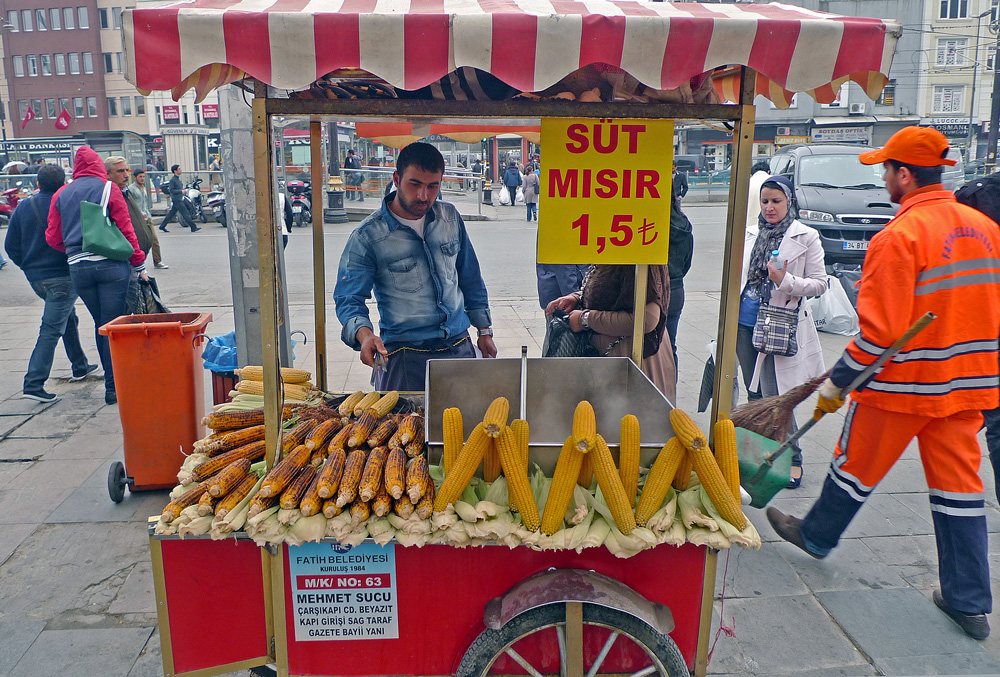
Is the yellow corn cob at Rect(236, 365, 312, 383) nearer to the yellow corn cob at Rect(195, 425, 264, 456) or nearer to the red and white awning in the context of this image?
the yellow corn cob at Rect(195, 425, 264, 456)

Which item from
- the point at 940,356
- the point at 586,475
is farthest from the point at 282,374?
the point at 940,356

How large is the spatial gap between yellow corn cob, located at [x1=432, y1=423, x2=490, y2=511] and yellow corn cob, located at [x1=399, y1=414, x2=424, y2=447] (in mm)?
443

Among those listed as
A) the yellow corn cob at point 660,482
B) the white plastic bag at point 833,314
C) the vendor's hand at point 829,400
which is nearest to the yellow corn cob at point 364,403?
the yellow corn cob at point 660,482

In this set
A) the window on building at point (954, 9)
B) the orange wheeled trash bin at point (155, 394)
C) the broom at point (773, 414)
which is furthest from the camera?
the window on building at point (954, 9)

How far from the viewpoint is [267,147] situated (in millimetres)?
2305

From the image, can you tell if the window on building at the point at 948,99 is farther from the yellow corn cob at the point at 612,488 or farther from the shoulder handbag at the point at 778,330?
the yellow corn cob at the point at 612,488

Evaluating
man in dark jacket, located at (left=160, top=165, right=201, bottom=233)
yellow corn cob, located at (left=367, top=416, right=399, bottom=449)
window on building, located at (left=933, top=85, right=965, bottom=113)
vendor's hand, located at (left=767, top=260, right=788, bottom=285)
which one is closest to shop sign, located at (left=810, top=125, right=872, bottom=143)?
window on building, located at (left=933, top=85, right=965, bottom=113)

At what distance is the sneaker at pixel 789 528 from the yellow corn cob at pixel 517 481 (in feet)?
7.21

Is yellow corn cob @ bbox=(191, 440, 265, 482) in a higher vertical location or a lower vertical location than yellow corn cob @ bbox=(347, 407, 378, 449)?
lower

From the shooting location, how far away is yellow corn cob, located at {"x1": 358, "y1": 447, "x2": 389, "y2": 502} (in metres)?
2.35

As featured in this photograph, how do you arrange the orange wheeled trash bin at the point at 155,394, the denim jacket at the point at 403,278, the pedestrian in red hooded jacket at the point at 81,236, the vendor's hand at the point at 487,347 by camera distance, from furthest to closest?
1. the pedestrian in red hooded jacket at the point at 81,236
2. the orange wheeled trash bin at the point at 155,394
3. the vendor's hand at the point at 487,347
4. the denim jacket at the point at 403,278

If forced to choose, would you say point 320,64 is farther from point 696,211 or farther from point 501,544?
point 696,211

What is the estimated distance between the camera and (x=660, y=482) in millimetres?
2363

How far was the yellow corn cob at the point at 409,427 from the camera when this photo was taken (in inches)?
109
